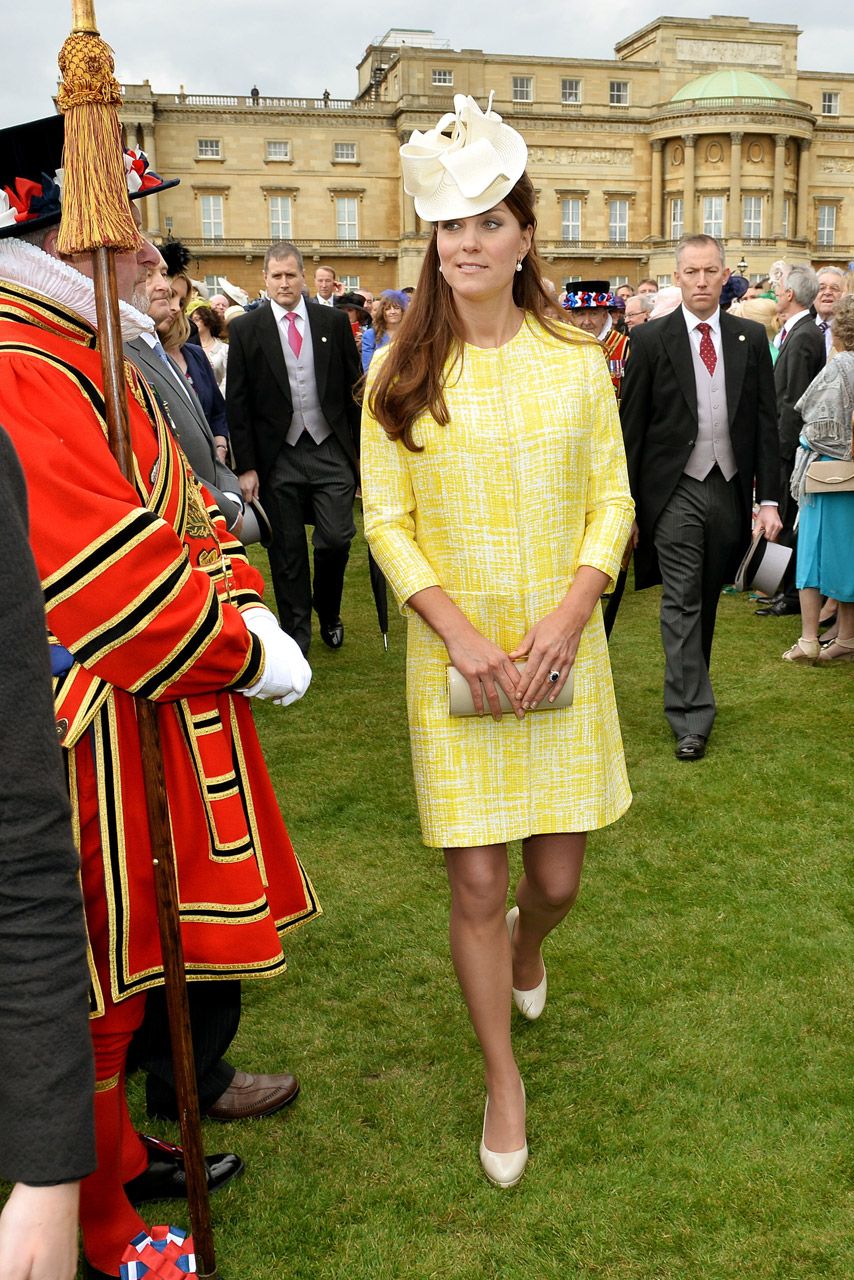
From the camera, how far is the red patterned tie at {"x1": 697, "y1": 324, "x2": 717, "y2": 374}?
5645 mm

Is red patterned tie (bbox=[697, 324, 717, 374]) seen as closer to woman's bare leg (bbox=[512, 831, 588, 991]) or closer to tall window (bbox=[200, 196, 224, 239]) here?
woman's bare leg (bbox=[512, 831, 588, 991])

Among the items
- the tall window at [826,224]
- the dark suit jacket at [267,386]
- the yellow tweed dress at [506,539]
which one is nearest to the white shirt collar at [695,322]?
the dark suit jacket at [267,386]

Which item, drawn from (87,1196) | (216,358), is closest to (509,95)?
(216,358)

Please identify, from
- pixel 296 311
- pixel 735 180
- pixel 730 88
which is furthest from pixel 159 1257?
pixel 730 88

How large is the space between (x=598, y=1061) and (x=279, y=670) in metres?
1.65

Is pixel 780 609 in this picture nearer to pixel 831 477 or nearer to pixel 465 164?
pixel 831 477

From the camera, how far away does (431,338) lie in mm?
2721

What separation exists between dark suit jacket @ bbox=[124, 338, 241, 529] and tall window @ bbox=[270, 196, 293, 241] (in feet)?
178

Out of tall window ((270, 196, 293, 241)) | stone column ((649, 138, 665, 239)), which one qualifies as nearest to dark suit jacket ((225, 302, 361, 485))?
tall window ((270, 196, 293, 241))

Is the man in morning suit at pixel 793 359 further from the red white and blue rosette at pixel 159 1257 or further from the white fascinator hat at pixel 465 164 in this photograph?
the red white and blue rosette at pixel 159 1257

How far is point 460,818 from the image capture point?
8.82 feet

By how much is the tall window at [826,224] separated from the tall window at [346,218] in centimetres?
Answer: 2463

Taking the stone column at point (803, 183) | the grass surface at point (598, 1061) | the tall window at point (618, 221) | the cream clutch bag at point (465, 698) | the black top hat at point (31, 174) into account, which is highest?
the stone column at point (803, 183)

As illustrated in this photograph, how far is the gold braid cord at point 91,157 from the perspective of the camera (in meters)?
2.01
